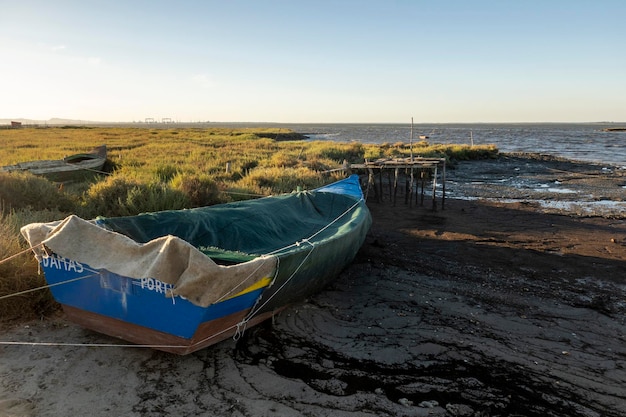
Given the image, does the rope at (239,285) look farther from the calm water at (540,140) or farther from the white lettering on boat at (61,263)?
the calm water at (540,140)

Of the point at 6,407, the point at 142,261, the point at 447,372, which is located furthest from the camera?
the point at 447,372

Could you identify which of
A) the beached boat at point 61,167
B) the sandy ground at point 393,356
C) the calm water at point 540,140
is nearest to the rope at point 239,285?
the sandy ground at point 393,356

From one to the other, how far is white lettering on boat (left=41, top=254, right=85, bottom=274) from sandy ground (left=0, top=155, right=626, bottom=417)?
0.80m

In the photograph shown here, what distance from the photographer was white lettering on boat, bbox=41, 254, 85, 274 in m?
4.23

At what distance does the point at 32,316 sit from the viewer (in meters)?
4.93

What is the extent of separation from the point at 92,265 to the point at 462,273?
5.71m

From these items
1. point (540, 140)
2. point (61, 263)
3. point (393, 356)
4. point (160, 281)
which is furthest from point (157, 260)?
point (540, 140)

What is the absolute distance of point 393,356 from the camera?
15.0 feet

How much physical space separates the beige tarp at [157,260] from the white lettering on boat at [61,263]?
0.39 ft

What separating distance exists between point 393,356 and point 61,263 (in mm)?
3449

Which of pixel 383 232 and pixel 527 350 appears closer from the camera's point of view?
pixel 527 350

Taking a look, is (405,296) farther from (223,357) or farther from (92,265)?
(92,265)

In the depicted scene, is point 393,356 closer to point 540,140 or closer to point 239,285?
point 239,285

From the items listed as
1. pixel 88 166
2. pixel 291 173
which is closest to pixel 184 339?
pixel 291 173
